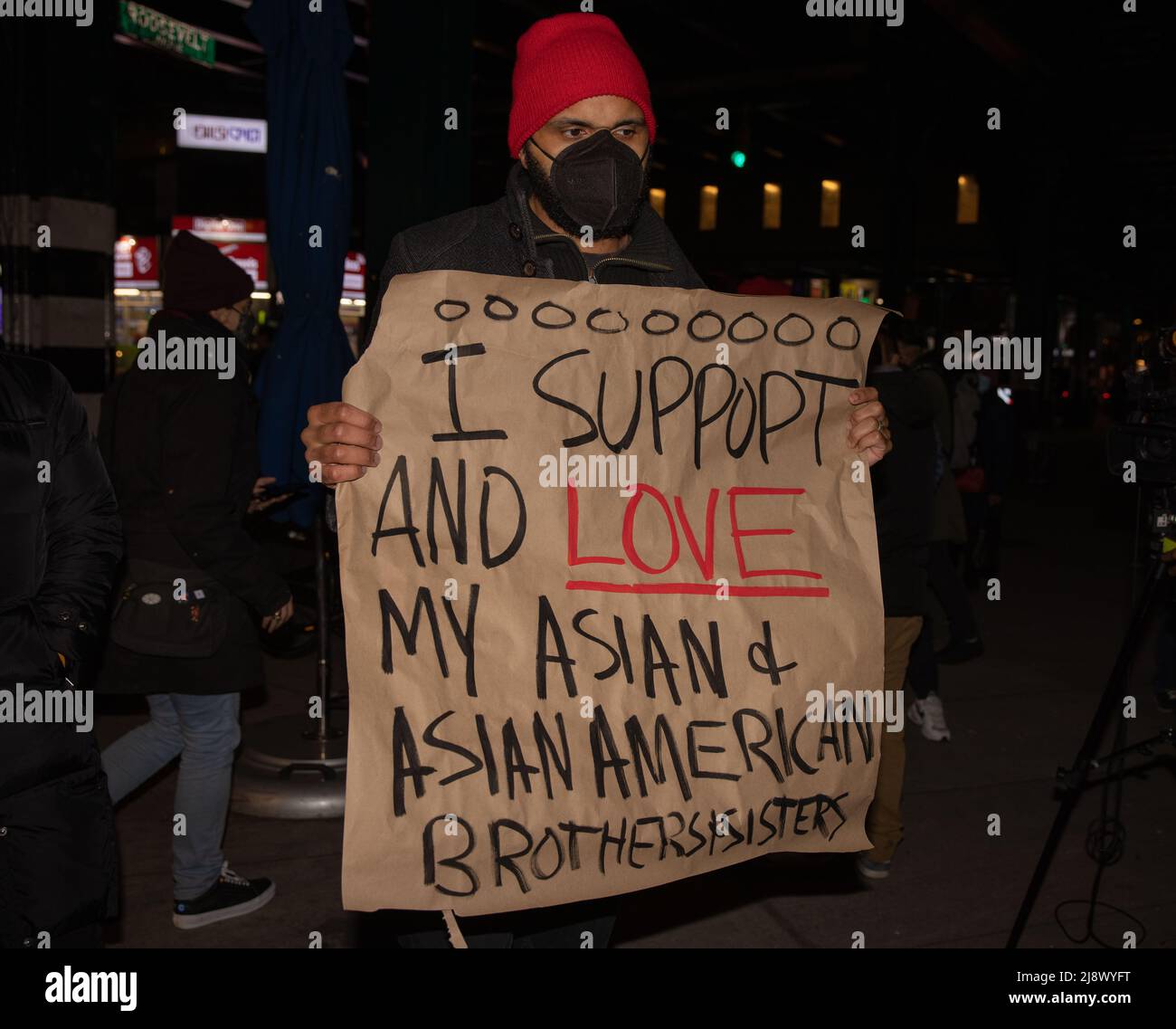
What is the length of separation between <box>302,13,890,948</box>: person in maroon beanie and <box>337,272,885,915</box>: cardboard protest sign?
0.73 ft

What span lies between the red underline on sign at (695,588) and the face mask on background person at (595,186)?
0.71 metres

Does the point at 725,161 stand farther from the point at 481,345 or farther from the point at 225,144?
the point at 481,345

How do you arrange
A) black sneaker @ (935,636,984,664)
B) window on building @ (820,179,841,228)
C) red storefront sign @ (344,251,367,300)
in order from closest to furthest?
black sneaker @ (935,636,984,664)
red storefront sign @ (344,251,367,300)
window on building @ (820,179,841,228)

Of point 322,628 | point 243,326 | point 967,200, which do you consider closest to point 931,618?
point 322,628

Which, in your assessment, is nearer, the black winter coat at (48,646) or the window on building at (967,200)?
the black winter coat at (48,646)

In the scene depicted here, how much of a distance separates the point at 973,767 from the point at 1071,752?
2.09ft

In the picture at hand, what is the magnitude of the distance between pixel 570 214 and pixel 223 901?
2.50 meters

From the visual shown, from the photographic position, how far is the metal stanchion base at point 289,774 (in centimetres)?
442

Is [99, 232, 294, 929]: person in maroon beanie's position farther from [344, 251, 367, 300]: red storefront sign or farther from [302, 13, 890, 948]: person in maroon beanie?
[344, 251, 367, 300]: red storefront sign

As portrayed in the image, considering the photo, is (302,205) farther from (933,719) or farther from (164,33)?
(164,33)

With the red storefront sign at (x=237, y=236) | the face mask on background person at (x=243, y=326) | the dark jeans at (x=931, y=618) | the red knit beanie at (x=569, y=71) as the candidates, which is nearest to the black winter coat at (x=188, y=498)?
the face mask on background person at (x=243, y=326)

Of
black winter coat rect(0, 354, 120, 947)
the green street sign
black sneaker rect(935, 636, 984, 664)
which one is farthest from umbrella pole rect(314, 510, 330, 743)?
the green street sign

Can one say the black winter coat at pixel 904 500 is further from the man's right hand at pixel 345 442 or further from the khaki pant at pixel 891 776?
the man's right hand at pixel 345 442

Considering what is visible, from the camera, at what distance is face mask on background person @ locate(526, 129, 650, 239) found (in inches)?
86.6
